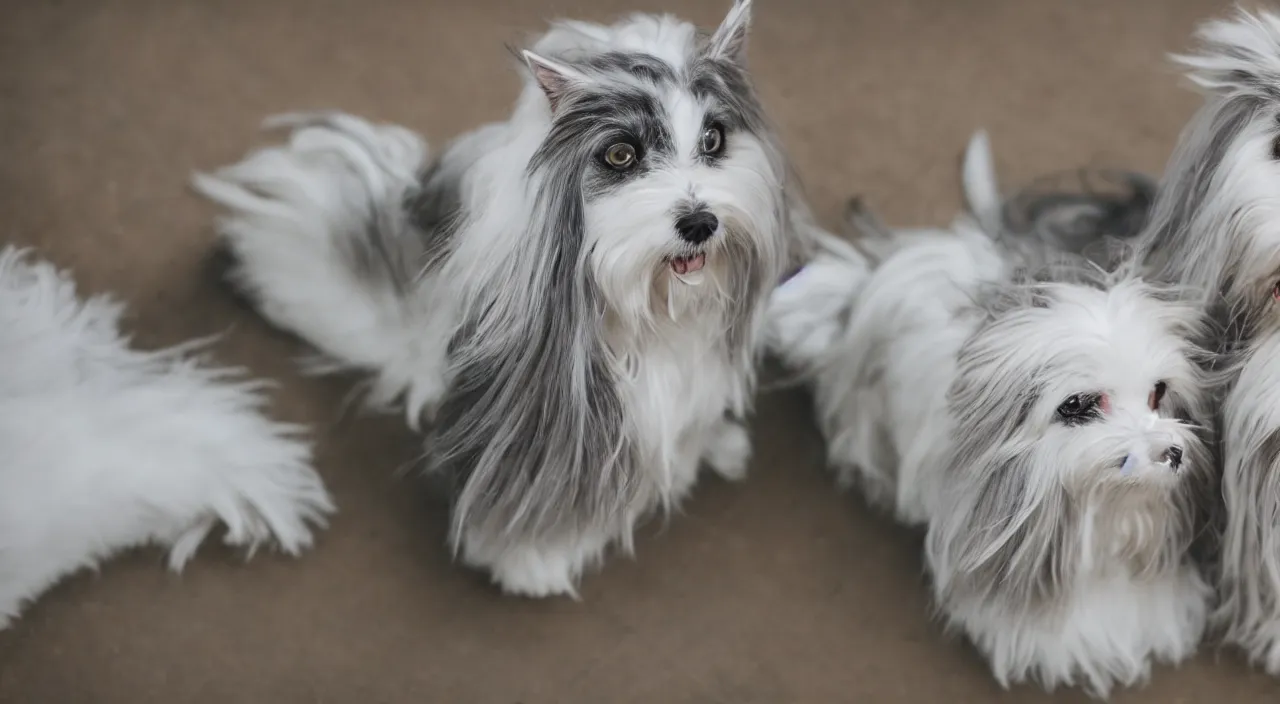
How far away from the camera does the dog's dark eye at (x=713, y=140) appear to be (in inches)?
51.8

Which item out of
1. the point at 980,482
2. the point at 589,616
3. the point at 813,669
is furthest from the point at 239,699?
the point at 980,482

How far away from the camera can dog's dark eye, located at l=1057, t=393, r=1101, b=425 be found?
4.33 ft

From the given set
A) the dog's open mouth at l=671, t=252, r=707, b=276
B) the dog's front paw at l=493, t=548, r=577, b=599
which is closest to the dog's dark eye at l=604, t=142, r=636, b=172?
the dog's open mouth at l=671, t=252, r=707, b=276

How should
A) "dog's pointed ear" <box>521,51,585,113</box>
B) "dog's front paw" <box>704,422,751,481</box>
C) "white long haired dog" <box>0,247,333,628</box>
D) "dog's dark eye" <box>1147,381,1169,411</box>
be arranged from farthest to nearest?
"dog's front paw" <box>704,422,751,481</box>, "white long haired dog" <box>0,247,333,628</box>, "dog's dark eye" <box>1147,381,1169,411</box>, "dog's pointed ear" <box>521,51,585,113</box>

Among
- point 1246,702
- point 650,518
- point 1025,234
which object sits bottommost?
point 1246,702

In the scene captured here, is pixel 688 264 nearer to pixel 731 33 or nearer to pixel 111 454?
pixel 731 33

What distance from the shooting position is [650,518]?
1.77m

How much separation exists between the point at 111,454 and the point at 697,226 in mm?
862

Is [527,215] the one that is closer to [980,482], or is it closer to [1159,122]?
[980,482]

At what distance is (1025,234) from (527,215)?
791 mm

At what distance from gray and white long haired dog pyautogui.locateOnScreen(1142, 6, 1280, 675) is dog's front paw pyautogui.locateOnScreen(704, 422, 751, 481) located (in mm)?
605

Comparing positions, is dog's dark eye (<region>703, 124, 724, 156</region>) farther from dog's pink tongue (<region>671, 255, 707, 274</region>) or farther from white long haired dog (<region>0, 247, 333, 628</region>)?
white long haired dog (<region>0, 247, 333, 628</region>)

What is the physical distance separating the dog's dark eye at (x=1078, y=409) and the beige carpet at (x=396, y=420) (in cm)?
47

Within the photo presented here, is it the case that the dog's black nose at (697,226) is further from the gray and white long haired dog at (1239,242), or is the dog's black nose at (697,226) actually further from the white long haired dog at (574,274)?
the gray and white long haired dog at (1239,242)
